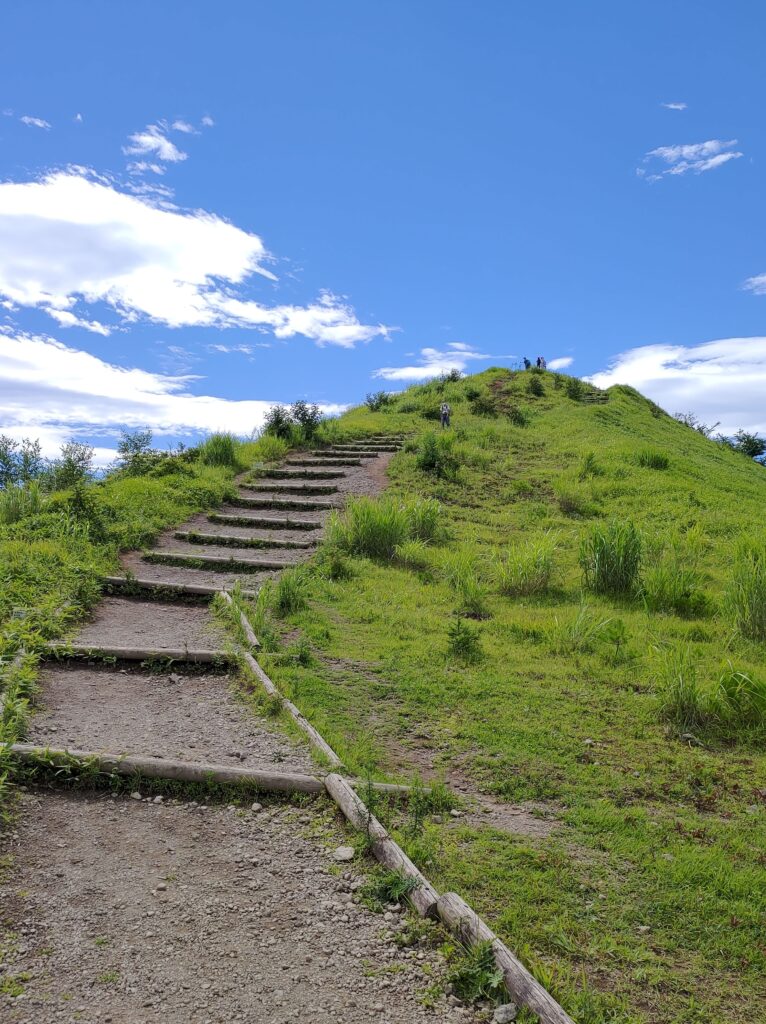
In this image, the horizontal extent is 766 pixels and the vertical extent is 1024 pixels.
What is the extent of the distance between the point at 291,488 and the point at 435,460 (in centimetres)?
296

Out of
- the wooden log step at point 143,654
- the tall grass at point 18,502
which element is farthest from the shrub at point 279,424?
the wooden log step at point 143,654

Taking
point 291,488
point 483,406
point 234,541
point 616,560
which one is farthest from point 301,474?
point 483,406

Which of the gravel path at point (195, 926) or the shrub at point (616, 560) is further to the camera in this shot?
the shrub at point (616, 560)

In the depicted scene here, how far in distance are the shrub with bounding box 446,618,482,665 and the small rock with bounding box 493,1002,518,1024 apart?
3.41m

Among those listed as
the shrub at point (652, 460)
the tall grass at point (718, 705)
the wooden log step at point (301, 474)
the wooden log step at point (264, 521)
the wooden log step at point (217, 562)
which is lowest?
the tall grass at point (718, 705)

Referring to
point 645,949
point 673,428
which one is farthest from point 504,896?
point 673,428

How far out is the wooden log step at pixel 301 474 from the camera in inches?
531

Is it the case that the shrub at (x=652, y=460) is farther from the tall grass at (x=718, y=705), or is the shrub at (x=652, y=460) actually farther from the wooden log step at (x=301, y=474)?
the tall grass at (x=718, y=705)

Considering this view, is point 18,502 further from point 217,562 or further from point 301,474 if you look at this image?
point 301,474

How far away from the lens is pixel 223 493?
11.9 meters

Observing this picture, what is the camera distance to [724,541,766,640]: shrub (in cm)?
653

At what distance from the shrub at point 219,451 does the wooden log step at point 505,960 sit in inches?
451

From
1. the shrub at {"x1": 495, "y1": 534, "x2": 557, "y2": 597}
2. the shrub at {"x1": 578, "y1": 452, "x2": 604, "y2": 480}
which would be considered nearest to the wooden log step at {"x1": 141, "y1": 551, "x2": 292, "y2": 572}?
the shrub at {"x1": 495, "y1": 534, "x2": 557, "y2": 597}

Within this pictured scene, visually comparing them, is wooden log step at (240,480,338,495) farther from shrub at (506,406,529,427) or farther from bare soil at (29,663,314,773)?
shrub at (506,406,529,427)
